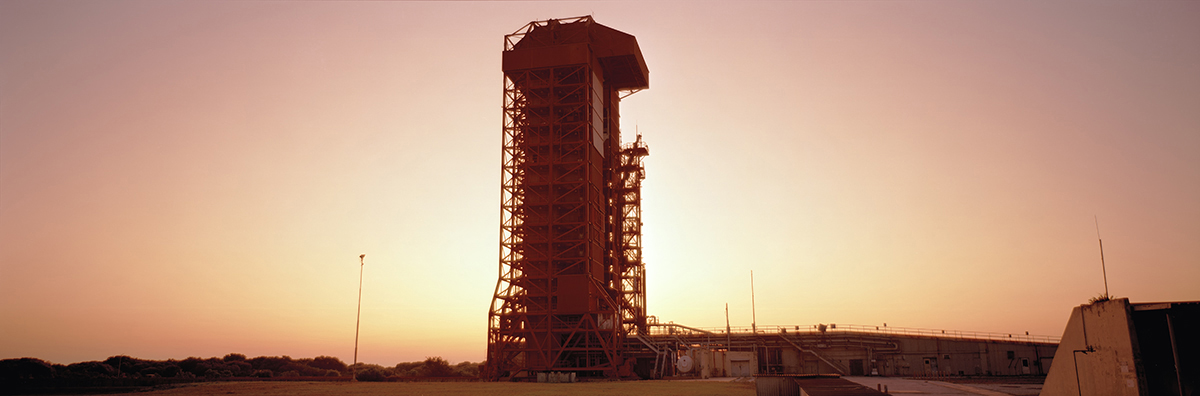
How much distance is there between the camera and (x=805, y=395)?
27.2m

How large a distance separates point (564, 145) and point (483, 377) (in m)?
22.0

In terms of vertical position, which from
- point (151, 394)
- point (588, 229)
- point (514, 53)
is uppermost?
point (514, 53)

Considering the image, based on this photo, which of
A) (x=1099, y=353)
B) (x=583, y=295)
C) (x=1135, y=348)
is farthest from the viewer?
(x=583, y=295)

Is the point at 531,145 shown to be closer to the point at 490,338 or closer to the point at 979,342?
the point at 490,338

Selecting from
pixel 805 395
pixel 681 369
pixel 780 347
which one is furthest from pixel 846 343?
pixel 805 395

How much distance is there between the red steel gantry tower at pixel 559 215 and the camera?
214 feet

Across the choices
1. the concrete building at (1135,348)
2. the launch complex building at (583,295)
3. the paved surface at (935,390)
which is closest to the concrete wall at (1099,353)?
the concrete building at (1135,348)

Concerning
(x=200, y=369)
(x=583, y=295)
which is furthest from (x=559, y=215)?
(x=200, y=369)

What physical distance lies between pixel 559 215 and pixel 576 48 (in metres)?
15.5

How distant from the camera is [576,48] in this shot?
70.1m

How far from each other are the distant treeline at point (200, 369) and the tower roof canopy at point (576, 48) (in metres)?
32.2

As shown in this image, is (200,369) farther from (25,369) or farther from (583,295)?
(583,295)

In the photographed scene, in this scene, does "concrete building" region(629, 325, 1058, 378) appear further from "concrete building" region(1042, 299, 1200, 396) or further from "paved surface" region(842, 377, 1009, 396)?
"concrete building" region(1042, 299, 1200, 396)

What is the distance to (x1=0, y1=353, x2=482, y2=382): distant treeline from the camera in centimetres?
7269
